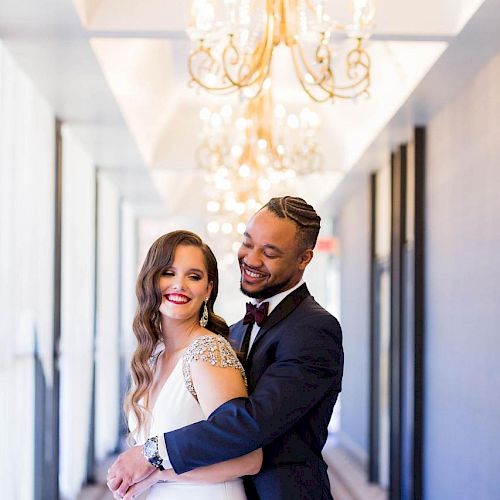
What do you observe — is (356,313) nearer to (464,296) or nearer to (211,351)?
(464,296)

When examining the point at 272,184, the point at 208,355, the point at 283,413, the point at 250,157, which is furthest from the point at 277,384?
the point at 272,184

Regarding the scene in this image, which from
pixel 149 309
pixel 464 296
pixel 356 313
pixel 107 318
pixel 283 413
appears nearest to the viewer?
pixel 283 413

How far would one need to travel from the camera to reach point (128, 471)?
8.90 feet

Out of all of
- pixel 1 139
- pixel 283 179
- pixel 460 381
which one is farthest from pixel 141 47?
pixel 460 381

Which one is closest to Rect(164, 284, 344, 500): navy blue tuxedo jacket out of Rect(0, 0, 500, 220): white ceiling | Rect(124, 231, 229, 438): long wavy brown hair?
Rect(124, 231, 229, 438): long wavy brown hair

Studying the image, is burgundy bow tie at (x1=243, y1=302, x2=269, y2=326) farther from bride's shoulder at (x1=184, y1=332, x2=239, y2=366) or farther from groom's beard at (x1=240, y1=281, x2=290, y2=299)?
bride's shoulder at (x1=184, y1=332, x2=239, y2=366)

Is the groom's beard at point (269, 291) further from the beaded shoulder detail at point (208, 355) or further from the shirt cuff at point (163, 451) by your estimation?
the shirt cuff at point (163, 451)

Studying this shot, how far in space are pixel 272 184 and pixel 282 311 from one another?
240 inches

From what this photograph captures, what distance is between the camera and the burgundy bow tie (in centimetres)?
297

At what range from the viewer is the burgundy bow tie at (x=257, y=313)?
9.76 ft

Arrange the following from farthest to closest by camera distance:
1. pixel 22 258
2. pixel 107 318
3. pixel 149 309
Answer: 1. pixel 107 318
2. pixel 22 258
3. pixel 149 309

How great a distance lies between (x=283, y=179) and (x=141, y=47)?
177 cm

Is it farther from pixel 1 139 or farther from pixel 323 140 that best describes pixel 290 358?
pixel 323 140

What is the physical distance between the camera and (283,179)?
888cm
